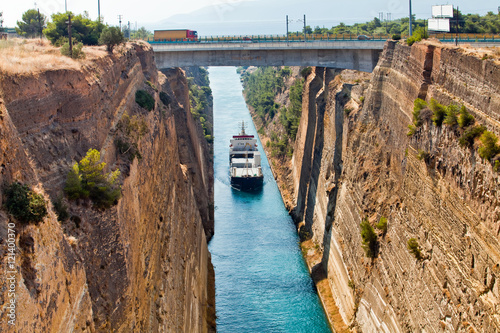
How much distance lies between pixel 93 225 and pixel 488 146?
1087 cm

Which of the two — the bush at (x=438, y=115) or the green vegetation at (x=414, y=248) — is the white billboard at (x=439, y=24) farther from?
the green vegetation at (x=414, y=248)

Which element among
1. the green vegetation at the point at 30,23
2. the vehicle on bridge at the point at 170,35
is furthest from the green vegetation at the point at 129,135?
the vehicle on bridge at the point at 170,35

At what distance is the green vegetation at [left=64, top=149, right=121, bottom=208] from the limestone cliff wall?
33.3 ft

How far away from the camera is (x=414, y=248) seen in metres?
21.7

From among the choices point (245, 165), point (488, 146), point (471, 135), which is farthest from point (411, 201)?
point (245, 165)

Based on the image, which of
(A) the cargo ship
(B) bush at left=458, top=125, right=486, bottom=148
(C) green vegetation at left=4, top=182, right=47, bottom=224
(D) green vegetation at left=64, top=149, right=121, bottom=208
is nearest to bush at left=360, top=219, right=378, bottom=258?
(B) bush at left=458, top=125, right=486, bottom=148

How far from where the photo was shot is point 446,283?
62.2 ft

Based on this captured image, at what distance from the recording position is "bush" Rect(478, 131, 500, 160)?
55.5 ft

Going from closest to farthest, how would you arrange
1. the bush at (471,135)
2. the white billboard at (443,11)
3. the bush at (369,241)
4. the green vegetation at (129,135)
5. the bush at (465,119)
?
1. the bush at (471,135)
2. the bush at (465,119)
3. the green vegetation at (129,135)
4. the bush at (369,241)
5. the white billboard at (443,11)

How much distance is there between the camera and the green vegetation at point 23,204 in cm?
1084

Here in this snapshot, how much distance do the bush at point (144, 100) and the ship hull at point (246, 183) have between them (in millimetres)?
26848

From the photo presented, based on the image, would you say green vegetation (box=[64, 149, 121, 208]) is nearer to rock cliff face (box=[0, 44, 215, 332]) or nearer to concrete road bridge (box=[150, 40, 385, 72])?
rock cliff face (box=[0, 44, 215, 332])

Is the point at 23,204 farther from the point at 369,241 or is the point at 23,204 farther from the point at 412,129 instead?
the point at 369,241

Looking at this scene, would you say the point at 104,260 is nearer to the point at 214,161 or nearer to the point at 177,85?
the point at 177,85
